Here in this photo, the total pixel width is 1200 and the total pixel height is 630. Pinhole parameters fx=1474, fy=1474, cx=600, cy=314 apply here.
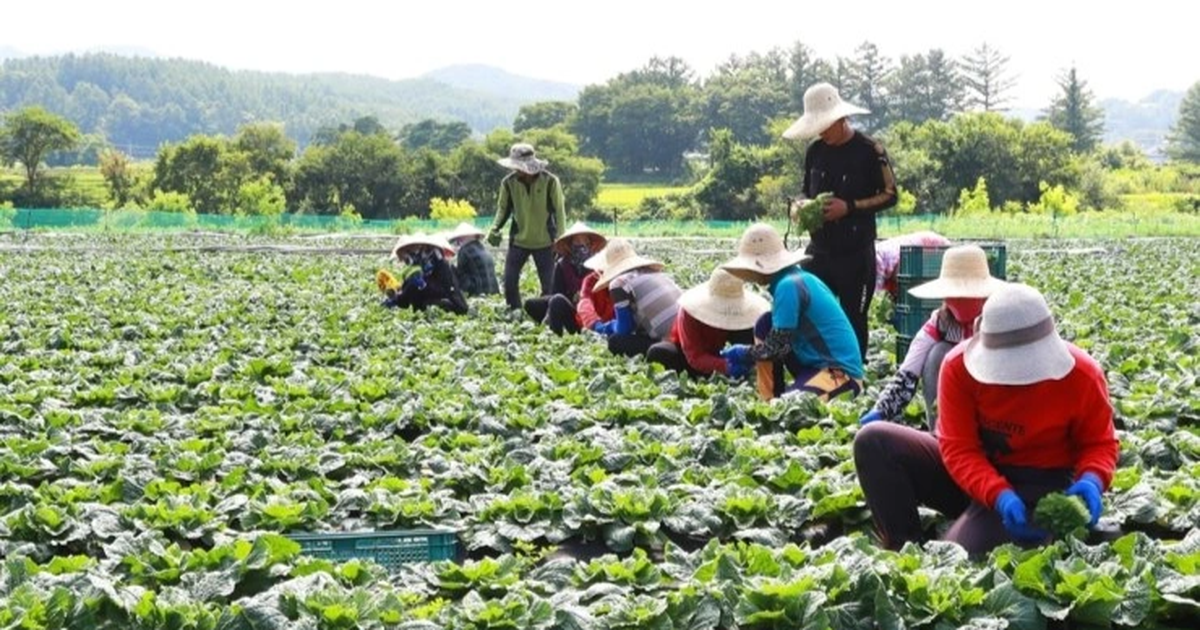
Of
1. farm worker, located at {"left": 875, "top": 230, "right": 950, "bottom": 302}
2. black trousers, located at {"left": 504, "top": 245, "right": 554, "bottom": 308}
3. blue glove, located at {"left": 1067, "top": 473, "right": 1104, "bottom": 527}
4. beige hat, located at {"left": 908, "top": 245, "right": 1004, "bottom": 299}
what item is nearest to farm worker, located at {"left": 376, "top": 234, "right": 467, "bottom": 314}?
black trousers, located at {"left": 504, "top": 245, "right": 554, "bottom": 308}

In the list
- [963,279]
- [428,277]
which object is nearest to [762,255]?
[963,279]

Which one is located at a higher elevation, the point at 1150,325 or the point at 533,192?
the point at 533,192

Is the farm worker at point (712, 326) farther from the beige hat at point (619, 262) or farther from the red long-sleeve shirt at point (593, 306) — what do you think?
the red long-sleeve shirt at point (593, 306)

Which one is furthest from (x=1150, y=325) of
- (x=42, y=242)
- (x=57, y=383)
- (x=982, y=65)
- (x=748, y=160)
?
(x=982, y=65)

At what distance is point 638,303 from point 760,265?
2166 millimetres

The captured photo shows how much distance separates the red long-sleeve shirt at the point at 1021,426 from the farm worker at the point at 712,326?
3.58 metres

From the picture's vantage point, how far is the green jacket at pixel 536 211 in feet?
42.6

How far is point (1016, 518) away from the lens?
445 cm

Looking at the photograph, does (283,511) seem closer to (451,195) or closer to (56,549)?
(56,549)

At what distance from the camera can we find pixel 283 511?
5344 mm

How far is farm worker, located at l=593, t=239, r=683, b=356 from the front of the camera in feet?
31.7

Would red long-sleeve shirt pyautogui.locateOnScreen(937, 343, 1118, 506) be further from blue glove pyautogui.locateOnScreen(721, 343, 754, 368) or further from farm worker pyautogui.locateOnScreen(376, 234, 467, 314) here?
farm worker pyautogui.locateOnScreen(376, 234, 467, 314)

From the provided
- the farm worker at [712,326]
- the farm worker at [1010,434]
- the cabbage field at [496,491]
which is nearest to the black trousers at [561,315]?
the cabbage field at [496,491]

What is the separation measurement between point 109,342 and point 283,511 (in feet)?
21.9
